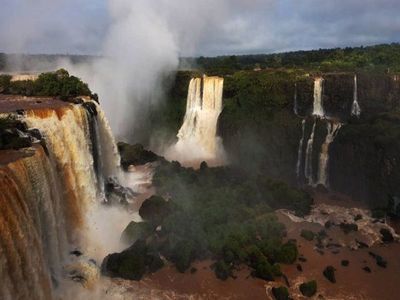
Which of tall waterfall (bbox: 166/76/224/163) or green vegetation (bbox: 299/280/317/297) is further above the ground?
tall waterfall (bbox: 166/76/224/163)

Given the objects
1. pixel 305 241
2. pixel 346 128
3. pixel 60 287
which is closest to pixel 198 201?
pixel 305 241

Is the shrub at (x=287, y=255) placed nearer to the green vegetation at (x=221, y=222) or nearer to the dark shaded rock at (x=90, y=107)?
the green vegetation at (x=221, y=222)

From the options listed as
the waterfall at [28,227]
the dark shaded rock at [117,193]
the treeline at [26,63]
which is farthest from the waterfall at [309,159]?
the treeline at [26,63]

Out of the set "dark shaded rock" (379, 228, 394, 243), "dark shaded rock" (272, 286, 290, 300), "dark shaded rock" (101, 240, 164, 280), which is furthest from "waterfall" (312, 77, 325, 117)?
"dark shaded rock" (101, 240, 164, 280)

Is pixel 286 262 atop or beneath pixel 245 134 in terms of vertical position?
beneath

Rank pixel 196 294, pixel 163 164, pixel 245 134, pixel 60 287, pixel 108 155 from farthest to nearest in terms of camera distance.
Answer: pixel 245 134 < pixel 163 164 < pixel 108 155 < pixel 196 294 < pixel 60 287

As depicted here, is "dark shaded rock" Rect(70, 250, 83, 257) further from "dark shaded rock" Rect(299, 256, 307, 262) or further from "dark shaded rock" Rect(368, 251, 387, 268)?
"dark shaded rock" Rect(368, 251, 387, 268)

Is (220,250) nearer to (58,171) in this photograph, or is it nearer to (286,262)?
(286,262)
